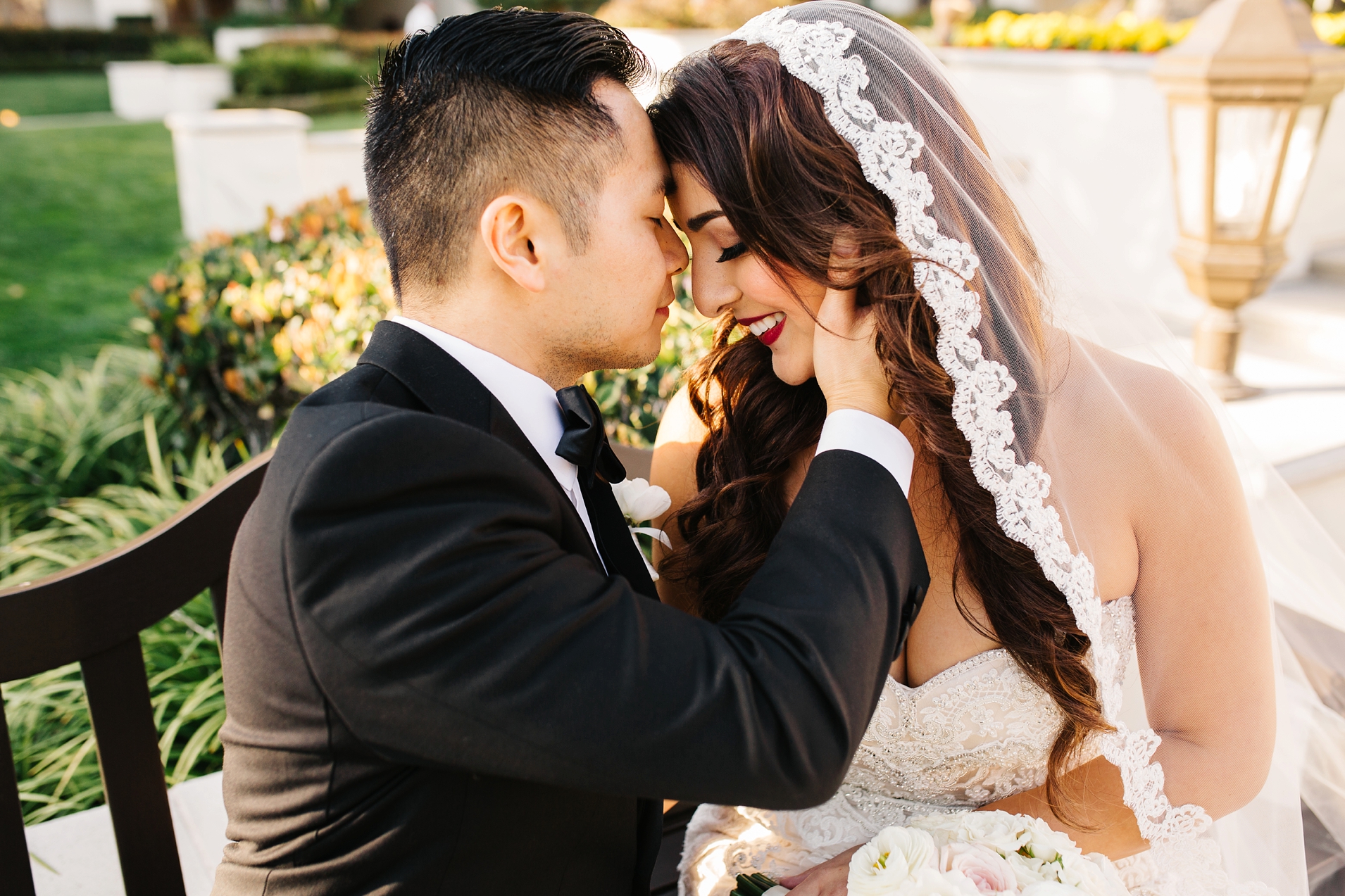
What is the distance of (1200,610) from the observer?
6.66 ft

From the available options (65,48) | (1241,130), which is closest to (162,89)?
(65,48)

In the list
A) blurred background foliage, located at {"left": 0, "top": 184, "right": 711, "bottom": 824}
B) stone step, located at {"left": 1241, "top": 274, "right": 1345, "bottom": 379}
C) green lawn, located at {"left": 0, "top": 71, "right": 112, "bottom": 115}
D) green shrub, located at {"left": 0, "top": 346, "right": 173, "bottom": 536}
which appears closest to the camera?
blurred background foliage, located at {"left": 0, "top": 184, "right": 711, "bottom": 824}

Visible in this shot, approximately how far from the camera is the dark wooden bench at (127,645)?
2.06 meters

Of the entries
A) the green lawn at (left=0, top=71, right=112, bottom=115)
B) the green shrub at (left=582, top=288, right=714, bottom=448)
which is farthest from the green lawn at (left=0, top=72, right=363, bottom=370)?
the green shrub at (left=582, top=288, right=714, bottom=448)

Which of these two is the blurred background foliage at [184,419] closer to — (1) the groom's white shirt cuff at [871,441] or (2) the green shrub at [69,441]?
(2) the green shrub at [69,441]

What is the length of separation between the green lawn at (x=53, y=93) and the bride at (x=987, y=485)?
20.4 m

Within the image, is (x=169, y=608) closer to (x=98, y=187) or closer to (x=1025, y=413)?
(x=1025, y=413)

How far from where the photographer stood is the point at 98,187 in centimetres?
1311

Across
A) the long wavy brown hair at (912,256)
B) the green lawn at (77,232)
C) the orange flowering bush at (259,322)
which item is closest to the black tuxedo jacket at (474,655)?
the long wavy brown hair at (912,256)

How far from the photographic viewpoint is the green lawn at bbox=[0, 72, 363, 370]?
9164mm

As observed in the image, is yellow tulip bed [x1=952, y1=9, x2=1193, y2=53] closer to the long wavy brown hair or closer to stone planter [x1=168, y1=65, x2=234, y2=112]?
the long wavy brown hair

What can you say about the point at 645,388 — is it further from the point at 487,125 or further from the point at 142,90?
the point at 142,90

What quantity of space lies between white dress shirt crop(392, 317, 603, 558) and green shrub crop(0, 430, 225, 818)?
186cm

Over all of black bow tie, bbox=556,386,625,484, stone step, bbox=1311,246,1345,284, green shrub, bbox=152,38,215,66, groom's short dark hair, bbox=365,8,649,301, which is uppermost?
groom's short dark hair, bbox=365,8,649,301
